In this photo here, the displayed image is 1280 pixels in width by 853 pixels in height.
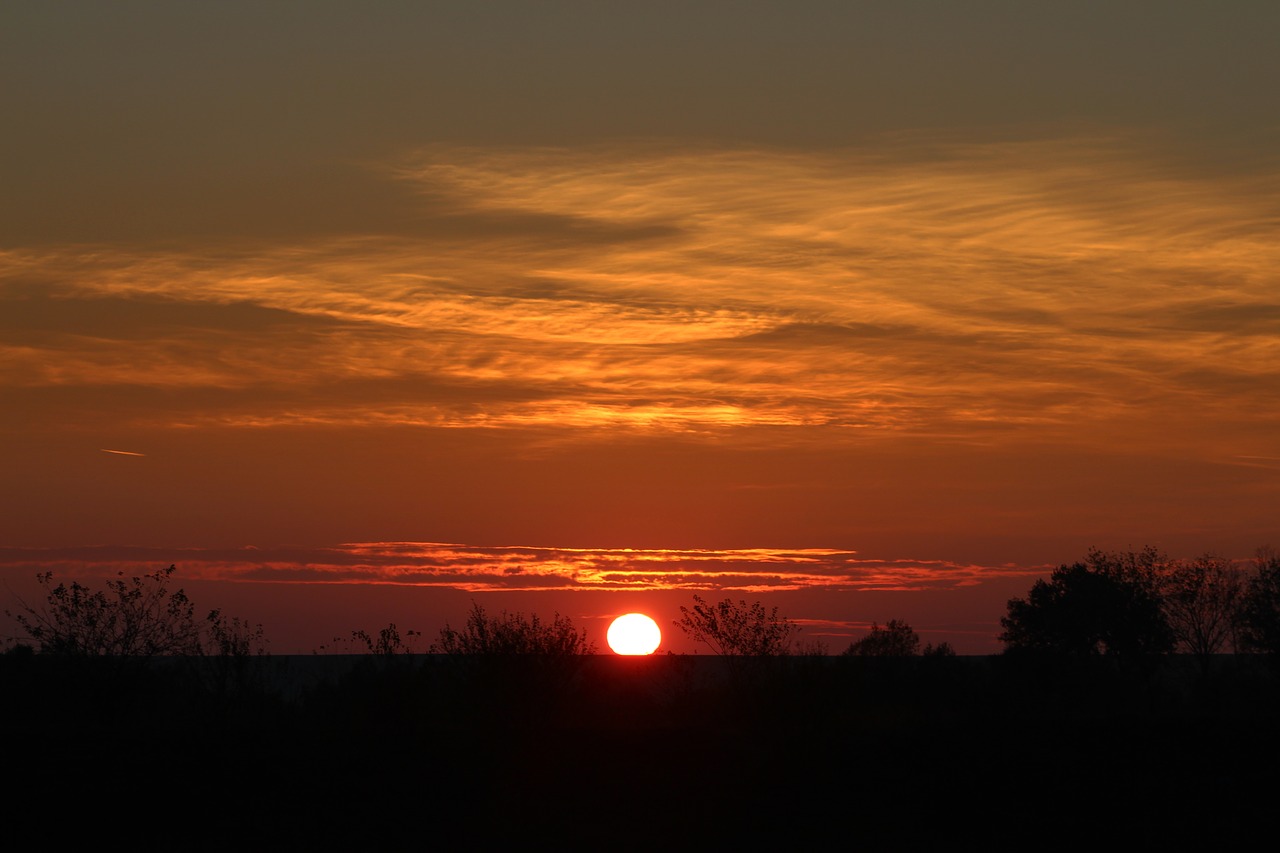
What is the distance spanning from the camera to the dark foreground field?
1112 inches

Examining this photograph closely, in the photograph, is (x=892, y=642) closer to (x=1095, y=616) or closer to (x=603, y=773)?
(x=1095, y=616)

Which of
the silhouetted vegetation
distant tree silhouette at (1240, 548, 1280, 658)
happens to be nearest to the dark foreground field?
the silhouetted vegetation

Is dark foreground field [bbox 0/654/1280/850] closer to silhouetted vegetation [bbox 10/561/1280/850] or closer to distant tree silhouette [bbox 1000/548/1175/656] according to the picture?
silhouetted vegetation [bbox 10/561/1280/850]

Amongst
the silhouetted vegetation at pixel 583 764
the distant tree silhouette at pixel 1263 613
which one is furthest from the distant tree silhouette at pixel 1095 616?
the silhouetted vegetation at pixel 583 764

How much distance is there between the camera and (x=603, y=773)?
105 ft

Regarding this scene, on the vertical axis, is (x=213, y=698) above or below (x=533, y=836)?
above

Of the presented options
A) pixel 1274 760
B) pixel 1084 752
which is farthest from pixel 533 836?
pixel 1274 760

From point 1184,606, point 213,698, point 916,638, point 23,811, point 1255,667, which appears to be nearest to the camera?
point 23,811

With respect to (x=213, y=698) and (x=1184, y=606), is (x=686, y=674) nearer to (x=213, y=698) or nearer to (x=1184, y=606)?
(x=213, y=698)

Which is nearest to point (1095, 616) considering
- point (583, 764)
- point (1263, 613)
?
point (1263, 613)

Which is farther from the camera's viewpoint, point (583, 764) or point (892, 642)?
point (892, 642)

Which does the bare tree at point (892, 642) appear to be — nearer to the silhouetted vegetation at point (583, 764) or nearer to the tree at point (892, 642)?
the tree at point (892, 642)

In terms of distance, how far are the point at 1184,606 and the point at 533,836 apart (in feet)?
193

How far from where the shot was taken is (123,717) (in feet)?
122
